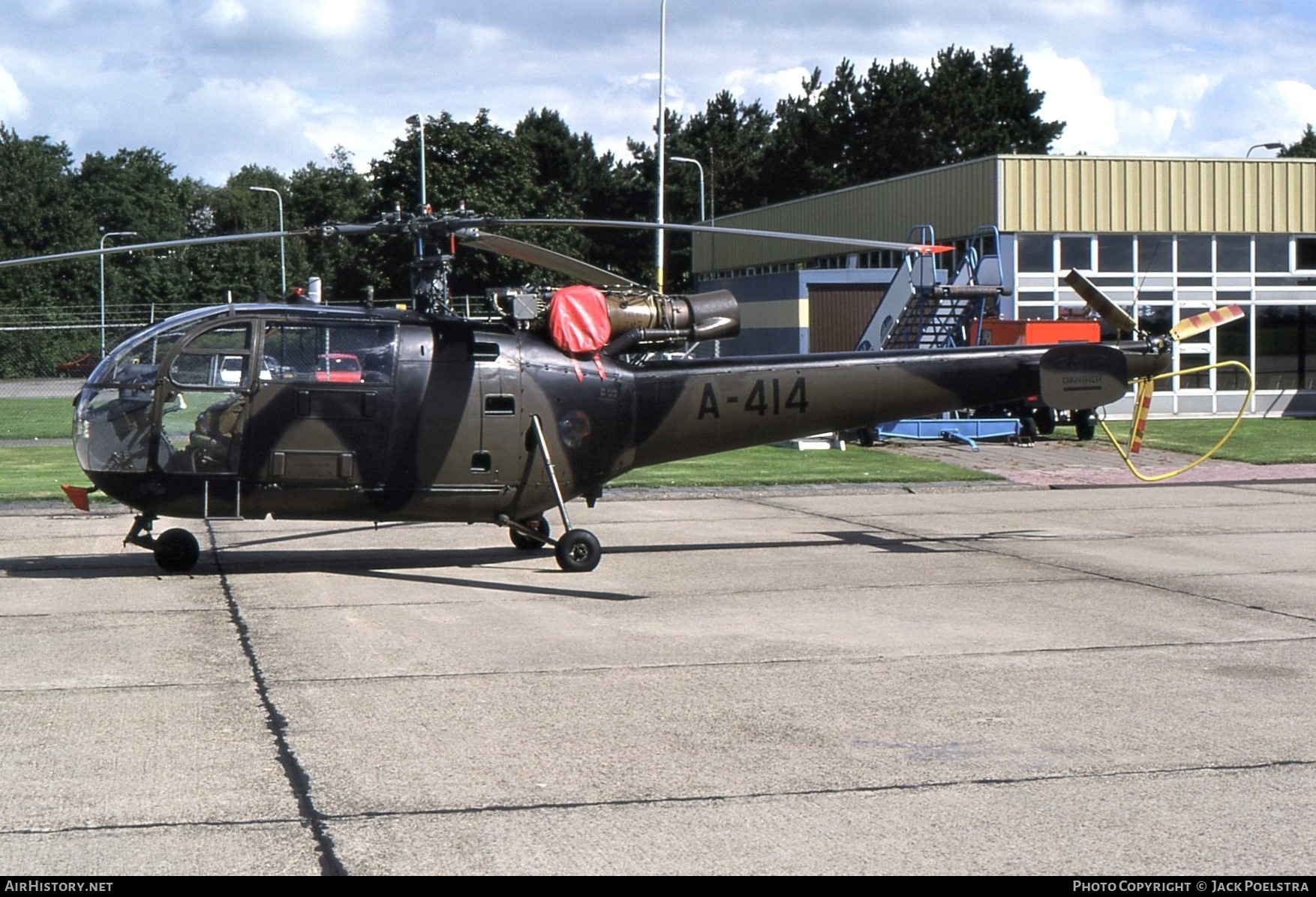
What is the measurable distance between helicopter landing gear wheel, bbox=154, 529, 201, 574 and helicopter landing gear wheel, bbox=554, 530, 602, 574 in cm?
304

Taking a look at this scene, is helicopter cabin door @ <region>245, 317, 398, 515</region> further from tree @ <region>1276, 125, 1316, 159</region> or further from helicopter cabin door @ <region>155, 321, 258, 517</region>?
tree @ <region>1276, 125, 1316, 159</region>

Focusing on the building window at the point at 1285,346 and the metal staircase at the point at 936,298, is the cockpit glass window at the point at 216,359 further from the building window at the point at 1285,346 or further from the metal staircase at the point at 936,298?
the building window at the point at 1285,346

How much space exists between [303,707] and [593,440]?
17.1ft

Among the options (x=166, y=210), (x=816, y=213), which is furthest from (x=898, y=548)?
(x=166, y=210)

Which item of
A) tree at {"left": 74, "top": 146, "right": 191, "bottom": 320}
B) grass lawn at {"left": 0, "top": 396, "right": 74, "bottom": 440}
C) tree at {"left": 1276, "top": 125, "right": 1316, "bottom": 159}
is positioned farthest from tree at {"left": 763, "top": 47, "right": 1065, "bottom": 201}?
grass lawn at {"left": 0, "top": 396, "right": 74, "bottom": 440}

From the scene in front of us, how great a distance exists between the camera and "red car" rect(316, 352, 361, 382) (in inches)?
438

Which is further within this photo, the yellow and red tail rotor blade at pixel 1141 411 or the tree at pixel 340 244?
the tree at pixel 340 244

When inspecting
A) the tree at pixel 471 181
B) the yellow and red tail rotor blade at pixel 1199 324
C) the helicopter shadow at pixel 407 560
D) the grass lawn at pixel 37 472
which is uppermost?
the tree at pixel 471 181

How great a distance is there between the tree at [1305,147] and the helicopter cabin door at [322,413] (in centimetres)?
9185

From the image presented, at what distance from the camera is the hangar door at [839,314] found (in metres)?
30.3

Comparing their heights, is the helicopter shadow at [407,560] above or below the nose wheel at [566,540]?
below

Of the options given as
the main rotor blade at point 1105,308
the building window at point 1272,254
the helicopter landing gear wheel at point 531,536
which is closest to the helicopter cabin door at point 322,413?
the helicopter landing gear wheel at point 531,536

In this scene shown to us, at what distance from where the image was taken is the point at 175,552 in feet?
38.1

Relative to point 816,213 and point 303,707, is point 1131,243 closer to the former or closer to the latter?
point 816,213
